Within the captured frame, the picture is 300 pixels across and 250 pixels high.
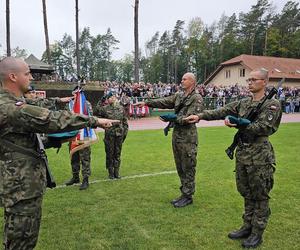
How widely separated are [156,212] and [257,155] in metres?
2.36

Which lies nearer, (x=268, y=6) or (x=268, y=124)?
(x=268, y=124)

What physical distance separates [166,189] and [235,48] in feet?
227

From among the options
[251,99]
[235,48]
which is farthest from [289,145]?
[235,48]

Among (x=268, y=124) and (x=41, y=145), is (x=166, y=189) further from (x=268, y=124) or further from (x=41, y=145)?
(x=41, y=145)

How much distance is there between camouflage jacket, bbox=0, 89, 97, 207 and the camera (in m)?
3.14

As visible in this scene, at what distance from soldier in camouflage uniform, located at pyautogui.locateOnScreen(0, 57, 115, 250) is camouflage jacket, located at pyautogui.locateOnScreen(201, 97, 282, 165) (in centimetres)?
208

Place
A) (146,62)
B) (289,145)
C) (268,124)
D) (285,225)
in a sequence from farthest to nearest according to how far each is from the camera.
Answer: (146,62)
(289,145)
(285,225)
(268,124)

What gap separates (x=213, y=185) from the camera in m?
7.84

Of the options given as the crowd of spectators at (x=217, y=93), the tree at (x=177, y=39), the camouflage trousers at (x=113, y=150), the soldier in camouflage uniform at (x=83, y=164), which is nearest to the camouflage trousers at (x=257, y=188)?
the soldier in camouflage uniform at (x=83, y=164)

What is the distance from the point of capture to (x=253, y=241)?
4793 mm

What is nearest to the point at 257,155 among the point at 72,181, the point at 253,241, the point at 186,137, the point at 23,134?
the point at 253,241

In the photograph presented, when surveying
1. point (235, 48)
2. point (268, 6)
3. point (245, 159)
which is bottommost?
point (245, 159)

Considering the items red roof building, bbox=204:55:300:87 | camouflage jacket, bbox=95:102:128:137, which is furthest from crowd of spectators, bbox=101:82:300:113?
red roof building, bbox=204:55:300:87

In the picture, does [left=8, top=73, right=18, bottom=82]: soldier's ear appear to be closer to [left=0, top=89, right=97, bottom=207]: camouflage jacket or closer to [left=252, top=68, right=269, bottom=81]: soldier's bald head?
[left=0, top=89, right=97, bottom=207]: camouflage jacket
